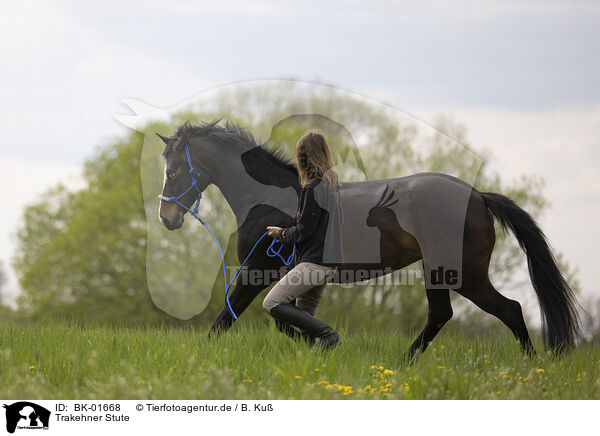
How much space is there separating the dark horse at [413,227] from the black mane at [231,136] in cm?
1

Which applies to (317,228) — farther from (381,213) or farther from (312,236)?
(381,213)

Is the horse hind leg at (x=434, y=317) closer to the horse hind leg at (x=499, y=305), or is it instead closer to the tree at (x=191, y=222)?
the horse hind leg at (x=499, y=305)

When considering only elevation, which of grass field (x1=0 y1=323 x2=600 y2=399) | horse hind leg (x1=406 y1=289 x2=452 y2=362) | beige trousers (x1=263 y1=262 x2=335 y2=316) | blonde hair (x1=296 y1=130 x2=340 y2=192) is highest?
blonde hair (x1=296 y1=130 x2=340 y2=192)

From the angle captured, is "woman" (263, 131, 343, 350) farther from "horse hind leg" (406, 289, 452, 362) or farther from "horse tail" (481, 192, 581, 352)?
"horse tail" (481, 192, 581, 352)

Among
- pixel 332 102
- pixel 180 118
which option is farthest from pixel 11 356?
pixel 332 102

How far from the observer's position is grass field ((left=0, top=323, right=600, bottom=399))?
12.6ft

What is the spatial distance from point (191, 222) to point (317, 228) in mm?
7844

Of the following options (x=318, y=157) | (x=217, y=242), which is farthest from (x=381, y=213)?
(x=217, y=242)

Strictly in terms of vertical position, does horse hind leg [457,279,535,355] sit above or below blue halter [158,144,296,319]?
below

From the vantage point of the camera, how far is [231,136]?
568cm
